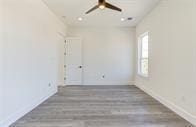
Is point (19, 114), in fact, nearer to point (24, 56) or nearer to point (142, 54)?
point (24, 56)

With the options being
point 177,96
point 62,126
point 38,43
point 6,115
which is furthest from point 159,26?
point 6,115

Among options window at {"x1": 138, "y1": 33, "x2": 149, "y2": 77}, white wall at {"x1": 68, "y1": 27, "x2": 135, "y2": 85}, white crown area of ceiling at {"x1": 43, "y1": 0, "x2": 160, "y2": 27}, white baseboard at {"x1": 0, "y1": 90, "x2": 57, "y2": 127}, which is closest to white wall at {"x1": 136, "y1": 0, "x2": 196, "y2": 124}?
white crown area of ceiling at {"x1": 43, "y1": 0, "x2": 160, "y2": 27}

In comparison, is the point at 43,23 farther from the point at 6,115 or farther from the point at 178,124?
the point at 178,124

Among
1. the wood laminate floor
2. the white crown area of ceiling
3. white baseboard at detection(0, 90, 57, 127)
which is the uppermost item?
the white crown area of ceiling

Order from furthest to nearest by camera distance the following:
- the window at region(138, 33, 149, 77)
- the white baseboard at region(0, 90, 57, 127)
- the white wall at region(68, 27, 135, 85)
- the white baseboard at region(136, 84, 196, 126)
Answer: the white wall at region(68, 27, 135, 85), the window at region(138, 33, 149, 77), the white baseboard at region(136, 84, 196, 126), the white baseboard at region(0, 90, 57, 127)

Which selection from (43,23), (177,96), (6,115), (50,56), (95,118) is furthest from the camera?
(50,56)

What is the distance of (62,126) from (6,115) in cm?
96

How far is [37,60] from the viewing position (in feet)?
15.3

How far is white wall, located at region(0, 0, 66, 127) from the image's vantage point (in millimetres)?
3164

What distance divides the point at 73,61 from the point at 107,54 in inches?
62.8

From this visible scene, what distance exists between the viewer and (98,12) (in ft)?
20.4

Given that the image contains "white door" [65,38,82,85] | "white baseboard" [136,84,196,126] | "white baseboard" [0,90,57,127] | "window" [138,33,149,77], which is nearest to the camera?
"white baseboard" [0,90,57,127]

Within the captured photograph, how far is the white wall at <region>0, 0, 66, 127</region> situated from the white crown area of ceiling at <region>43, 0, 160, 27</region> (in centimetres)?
54

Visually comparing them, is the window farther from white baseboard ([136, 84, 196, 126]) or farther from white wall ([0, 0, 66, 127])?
white wall ([0, 0, 66, 127])
